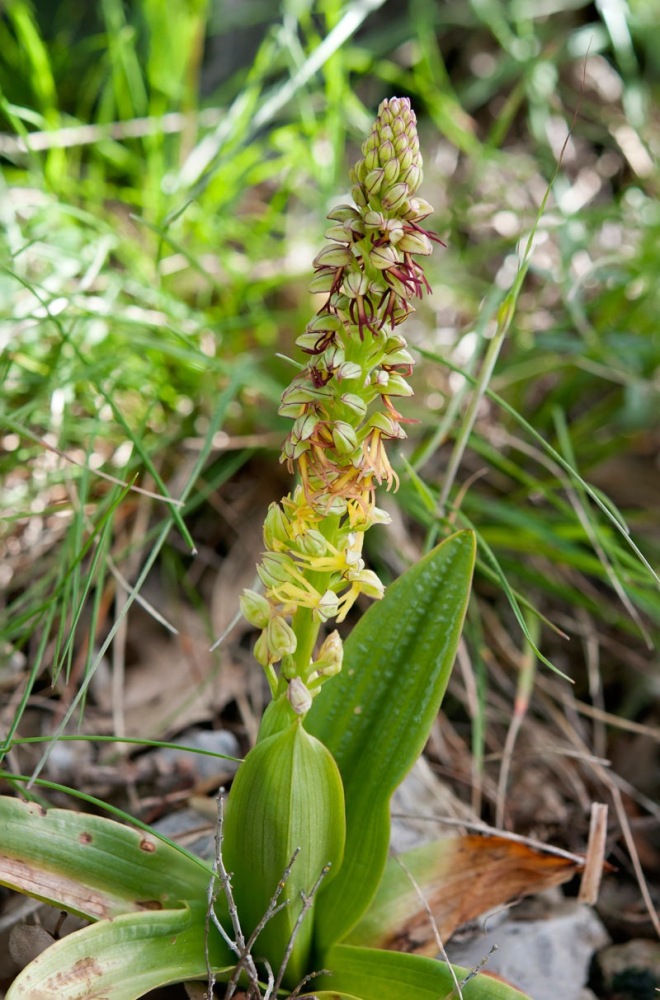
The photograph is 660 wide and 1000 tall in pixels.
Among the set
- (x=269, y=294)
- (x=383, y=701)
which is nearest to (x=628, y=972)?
(x=383, y=701)

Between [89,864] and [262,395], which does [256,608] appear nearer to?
[89,864]

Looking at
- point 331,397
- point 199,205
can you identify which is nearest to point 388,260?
point 331,397

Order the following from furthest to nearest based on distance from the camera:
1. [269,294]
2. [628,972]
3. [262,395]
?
[269,294]
[262,395]
[628,972]

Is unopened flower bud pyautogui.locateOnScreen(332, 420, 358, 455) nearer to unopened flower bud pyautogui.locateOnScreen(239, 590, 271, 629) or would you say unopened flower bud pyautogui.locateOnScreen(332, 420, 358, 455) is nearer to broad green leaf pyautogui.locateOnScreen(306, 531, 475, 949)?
unopened flower bud pyautogui.locateOnScreen(239, 590, 271, 629)

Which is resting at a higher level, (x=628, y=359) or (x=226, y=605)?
(x=628, y=359)

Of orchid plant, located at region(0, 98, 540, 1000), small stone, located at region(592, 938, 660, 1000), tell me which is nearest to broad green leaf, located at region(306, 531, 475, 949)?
orchid plant, located at region(0, 98, 540, 1000)

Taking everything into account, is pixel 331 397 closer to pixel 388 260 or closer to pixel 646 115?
pixel 388 260
